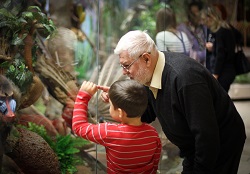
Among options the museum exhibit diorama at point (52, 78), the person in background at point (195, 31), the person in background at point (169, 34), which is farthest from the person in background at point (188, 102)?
the person in background at point (195, 31)

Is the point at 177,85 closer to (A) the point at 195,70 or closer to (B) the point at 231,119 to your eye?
(A) the point at 195,70

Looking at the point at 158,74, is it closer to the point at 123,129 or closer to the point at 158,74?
the point at 158,74

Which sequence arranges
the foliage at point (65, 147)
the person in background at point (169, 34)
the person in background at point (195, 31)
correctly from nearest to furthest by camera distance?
the foliage at point (65, 147) → the person in background at point (169, 34) → the person in background at point (195, 31)

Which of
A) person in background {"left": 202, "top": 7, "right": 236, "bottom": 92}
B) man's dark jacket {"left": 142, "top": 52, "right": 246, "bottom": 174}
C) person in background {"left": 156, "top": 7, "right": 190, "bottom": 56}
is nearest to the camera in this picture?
man's dark jacket {"left": 142, "top": 52, "right": 246, "bottom": 174}

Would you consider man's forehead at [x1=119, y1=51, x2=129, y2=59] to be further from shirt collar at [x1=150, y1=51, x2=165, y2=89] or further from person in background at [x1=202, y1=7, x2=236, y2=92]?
person in background at [x1=202, y1=7, x2=236, y2=92]

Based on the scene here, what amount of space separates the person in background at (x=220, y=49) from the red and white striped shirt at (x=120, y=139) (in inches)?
125

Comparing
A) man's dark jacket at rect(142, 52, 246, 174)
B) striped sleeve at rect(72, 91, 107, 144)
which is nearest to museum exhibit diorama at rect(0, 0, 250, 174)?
striped sleeve at rect(72, 91, 107, 144)

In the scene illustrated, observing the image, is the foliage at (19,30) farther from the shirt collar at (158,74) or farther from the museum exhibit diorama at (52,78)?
the shirt collar at (158,74)

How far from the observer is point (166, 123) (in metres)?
2.84

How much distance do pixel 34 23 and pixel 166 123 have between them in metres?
0.96

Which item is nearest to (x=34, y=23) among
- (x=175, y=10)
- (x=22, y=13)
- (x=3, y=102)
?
(x=22, y=13)

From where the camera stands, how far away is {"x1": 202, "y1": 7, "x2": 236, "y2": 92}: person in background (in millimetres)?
5840

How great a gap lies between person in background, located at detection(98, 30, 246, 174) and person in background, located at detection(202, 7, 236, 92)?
9.71ft

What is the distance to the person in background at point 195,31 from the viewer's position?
16.2 feet
